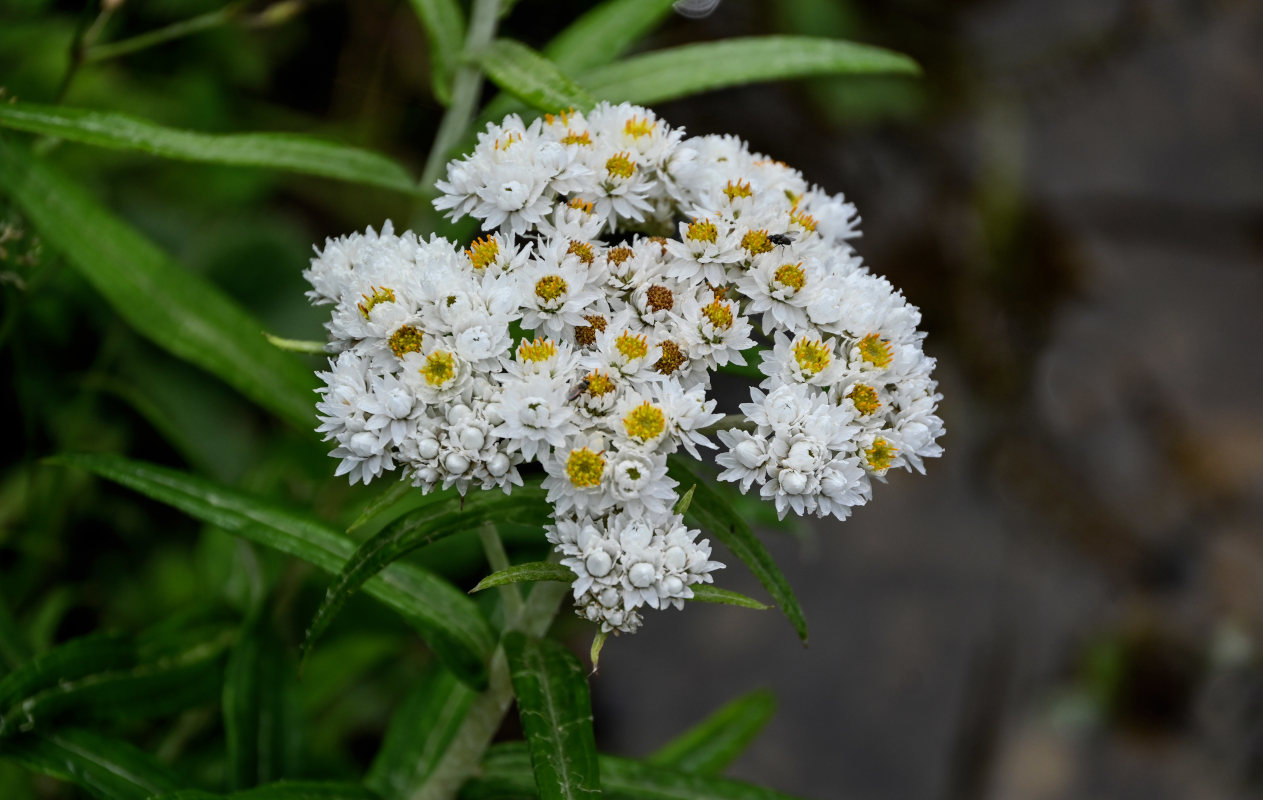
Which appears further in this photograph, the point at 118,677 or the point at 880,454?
the point at 118,677

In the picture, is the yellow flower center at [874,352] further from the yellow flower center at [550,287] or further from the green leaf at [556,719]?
the green leaf at [556,719]

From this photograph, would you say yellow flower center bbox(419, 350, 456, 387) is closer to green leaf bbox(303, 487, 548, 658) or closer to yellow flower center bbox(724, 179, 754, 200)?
green leaf bbox(303, 487, 548, 658)

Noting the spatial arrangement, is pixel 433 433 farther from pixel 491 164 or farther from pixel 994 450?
pixel 994 450

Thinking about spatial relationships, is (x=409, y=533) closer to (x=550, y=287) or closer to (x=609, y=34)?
(x=550, y=287)

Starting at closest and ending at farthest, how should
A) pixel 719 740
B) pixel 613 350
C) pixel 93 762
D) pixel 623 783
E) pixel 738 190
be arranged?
1. pixel 613 350
2. pixel 738 190
3. pixel 93 762
4. pixel 623 783
5. pixel 719 740

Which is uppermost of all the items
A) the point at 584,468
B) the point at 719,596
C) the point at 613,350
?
the point at 613,350

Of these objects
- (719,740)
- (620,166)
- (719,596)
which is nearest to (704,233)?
(620,166)

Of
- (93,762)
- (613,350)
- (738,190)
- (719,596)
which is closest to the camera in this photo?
(719,596)
